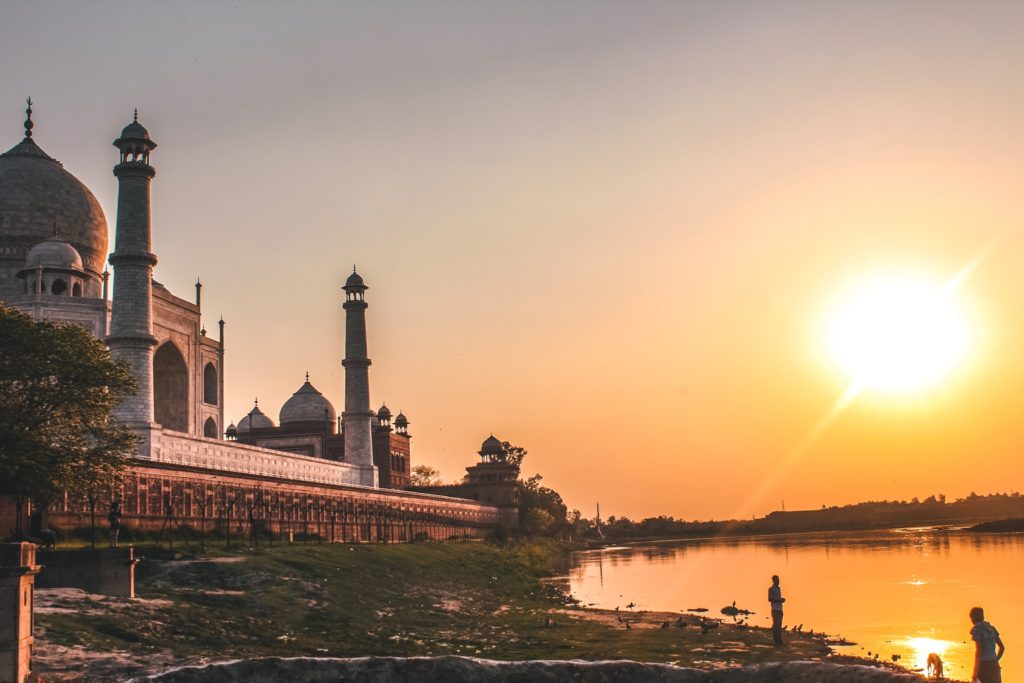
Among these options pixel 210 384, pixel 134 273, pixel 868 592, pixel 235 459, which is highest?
pixel 134 273

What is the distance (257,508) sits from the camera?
50719mm

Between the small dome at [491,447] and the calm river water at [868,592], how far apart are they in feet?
86.1

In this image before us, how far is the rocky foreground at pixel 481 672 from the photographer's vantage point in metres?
11.0

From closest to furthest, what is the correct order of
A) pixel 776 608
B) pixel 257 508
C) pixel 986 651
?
pixel 986 651
pixel 776 608
pixel 257 508

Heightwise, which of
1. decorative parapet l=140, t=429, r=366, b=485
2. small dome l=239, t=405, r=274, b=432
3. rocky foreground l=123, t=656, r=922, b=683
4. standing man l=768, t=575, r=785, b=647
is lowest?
standing man l=768, t=575, r=785, b=647

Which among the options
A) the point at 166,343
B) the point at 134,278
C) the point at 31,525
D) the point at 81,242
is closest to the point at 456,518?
the point at 166,343

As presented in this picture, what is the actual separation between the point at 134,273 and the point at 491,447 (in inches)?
2643

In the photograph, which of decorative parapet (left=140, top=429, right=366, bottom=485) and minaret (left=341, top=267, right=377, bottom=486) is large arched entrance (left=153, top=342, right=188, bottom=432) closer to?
decorative parapet (left=140, top=429, right=366, bottom=485)

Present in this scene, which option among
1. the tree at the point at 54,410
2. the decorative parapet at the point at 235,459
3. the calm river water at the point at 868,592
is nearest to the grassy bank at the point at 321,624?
the tree at the point at 54,410

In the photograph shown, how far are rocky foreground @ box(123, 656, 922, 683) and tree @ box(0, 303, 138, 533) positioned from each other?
1959cm

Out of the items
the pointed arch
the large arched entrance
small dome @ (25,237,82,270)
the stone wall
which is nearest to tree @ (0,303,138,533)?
the stone wall

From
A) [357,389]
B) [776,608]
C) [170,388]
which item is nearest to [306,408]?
[357,389]

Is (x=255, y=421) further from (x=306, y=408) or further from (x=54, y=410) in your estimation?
(x=54, y=410)

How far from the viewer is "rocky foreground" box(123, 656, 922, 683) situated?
35.9 ft
